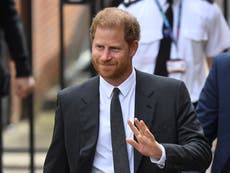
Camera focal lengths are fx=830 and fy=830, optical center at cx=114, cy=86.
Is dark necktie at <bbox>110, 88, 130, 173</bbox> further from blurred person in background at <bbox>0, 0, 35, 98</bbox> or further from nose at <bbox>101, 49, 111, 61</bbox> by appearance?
blurred person in background at <bbox>0, 0, 35, 98</bbox>

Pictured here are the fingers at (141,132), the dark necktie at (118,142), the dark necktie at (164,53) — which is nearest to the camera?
the fingers at (141,132)

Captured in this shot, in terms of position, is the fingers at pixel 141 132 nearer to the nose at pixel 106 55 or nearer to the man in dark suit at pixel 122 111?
the man in dark suit at pixel 122 111

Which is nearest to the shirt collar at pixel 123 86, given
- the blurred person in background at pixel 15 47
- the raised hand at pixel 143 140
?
the raised hand at pixel 143 140

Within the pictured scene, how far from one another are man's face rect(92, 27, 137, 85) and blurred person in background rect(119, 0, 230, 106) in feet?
5.07

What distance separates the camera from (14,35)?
575 cm

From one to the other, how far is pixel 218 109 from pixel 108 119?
648 millimetres

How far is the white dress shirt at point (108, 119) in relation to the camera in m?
3.56

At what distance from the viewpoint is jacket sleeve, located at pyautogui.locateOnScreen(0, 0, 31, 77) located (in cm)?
571

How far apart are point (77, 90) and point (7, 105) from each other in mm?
5287

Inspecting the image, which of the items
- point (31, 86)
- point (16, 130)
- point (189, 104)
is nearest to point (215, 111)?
point (189, 104)

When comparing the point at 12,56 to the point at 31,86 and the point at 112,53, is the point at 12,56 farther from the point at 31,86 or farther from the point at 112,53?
the point at 112,53

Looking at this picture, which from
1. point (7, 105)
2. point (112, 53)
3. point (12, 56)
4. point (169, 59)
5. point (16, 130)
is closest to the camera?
point (112, 53)

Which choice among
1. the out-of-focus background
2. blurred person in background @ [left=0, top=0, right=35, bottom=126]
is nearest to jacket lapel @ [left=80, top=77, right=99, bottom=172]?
blurred person in background @ [left=0, top=0, right=35, bottom=126]

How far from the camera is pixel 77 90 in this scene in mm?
3676
